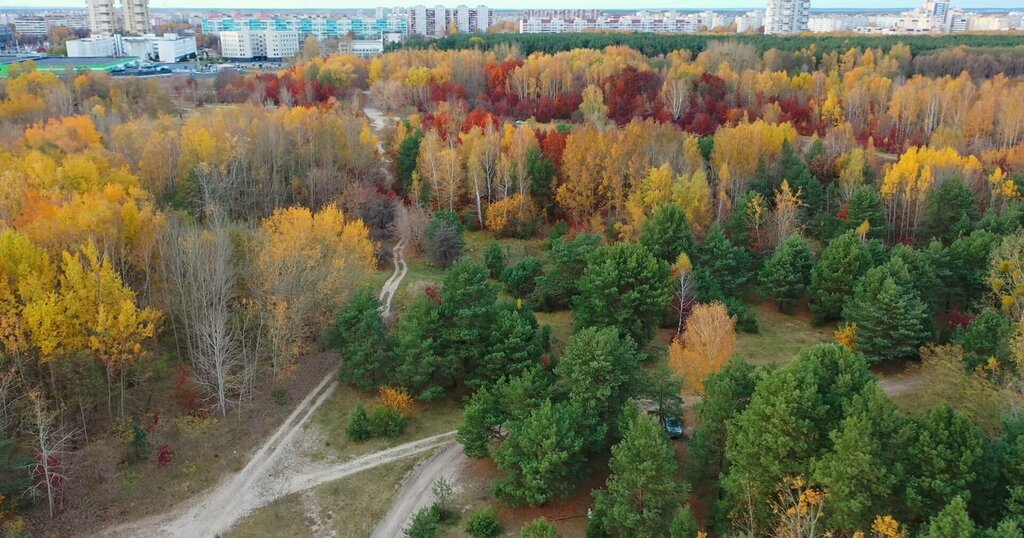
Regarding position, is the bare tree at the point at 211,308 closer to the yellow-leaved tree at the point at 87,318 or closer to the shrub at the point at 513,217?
the yellow-leaved tree at the point at 87,318

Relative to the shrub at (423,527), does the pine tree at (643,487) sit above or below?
above

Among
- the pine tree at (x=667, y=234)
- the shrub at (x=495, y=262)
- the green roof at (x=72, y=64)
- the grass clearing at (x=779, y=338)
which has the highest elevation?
the green roof at (x=72, y=64)

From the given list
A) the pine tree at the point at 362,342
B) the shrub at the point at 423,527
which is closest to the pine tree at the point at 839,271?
the pine tree at the point at 362,342

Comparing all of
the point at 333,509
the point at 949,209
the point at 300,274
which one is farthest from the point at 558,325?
the point at 949,209

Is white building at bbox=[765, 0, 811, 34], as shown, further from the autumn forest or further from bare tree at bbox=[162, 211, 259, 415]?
bare tree at bbox=[162, 211, 259, 415]

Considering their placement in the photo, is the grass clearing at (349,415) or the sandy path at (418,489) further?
the grass clearing at (349,415)

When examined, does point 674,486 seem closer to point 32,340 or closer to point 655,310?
point 655,310
